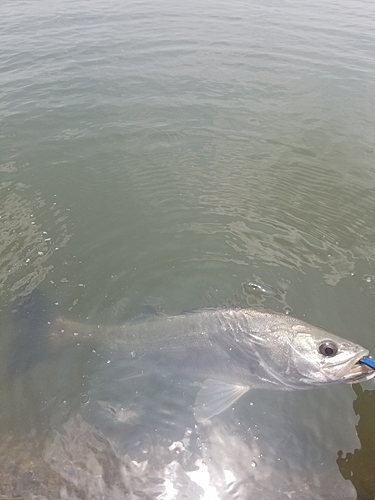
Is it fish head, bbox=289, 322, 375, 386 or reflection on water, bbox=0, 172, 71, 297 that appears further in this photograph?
reflection on water, bbox=0, 172, 71, 297

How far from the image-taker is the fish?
493 centimetres

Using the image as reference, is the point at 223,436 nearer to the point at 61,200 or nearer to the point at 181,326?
the point at 181,326

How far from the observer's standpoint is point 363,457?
195 inches

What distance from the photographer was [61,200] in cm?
865

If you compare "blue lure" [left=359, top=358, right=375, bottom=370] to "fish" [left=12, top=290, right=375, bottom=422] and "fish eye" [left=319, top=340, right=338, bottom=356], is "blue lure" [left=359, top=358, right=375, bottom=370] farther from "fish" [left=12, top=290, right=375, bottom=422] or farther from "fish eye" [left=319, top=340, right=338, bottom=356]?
"fish eye" [left=319, top=340, right=338, bottom=356]

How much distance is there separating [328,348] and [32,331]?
14.1ft

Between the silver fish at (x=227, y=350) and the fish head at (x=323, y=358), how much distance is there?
0.01 meters

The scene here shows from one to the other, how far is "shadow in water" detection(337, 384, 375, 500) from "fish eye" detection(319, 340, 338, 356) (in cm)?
113

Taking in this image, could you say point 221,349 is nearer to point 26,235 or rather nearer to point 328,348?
point 328,348

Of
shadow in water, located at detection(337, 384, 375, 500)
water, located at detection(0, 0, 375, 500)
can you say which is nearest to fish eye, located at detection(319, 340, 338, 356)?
water, located at detection(0, 0, 375, 500)

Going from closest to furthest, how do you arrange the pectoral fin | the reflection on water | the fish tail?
1. the pectoral fin
2. the fish tail
3. the reflection on water

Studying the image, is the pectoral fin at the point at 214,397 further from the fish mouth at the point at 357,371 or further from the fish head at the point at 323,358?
the fish mouth at the point at 357,371

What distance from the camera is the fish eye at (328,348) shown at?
191 inches

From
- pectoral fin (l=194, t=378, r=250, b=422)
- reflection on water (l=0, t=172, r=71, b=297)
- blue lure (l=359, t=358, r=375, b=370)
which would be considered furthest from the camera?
reflection on water (l=0, t=172, r=71, b=297)
